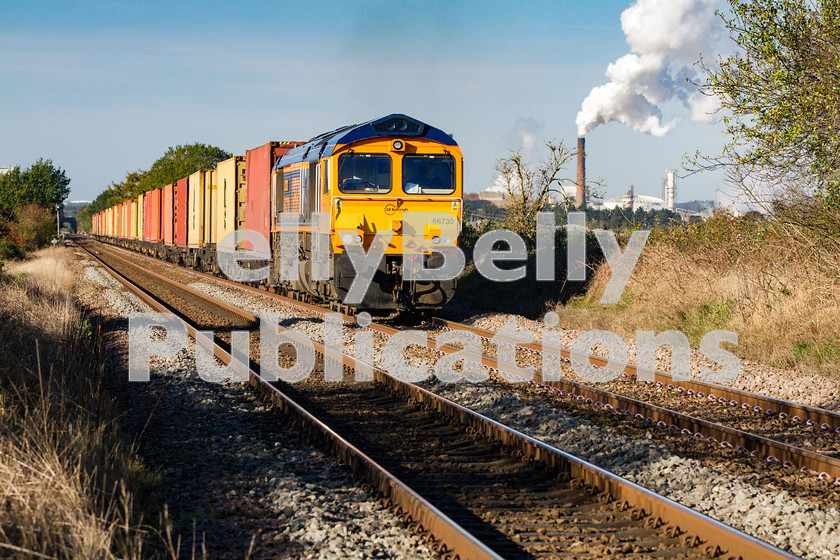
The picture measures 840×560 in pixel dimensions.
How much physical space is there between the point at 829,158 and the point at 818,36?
1.76 metres

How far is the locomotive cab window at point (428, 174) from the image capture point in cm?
1378

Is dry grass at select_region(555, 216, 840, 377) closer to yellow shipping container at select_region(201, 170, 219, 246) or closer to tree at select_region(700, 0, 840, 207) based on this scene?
tree at select_region(700, 0, 840, 207)

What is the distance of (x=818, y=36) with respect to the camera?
1149 cm

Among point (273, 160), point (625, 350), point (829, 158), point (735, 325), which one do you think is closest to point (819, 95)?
point (829, 158)

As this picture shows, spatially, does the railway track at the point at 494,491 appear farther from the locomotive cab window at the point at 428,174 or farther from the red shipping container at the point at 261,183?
the red shipping container at the point at 261,183

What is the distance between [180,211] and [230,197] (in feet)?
38.0

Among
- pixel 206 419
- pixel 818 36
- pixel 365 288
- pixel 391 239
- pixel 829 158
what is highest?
pixel 818 36

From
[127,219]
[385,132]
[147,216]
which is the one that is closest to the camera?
[385,132]

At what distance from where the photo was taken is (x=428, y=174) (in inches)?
547

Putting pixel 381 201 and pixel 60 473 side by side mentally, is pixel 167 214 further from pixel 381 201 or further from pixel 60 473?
pixel 60 473

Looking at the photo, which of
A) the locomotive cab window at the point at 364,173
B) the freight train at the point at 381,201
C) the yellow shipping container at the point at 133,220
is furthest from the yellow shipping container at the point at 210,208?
the yellow shipping container at the point at 133,220

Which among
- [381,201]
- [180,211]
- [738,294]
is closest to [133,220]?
[180,211]

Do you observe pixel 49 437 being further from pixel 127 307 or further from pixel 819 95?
pixel 127 307

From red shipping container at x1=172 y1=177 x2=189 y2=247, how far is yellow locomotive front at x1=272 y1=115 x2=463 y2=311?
1985 centimetres
